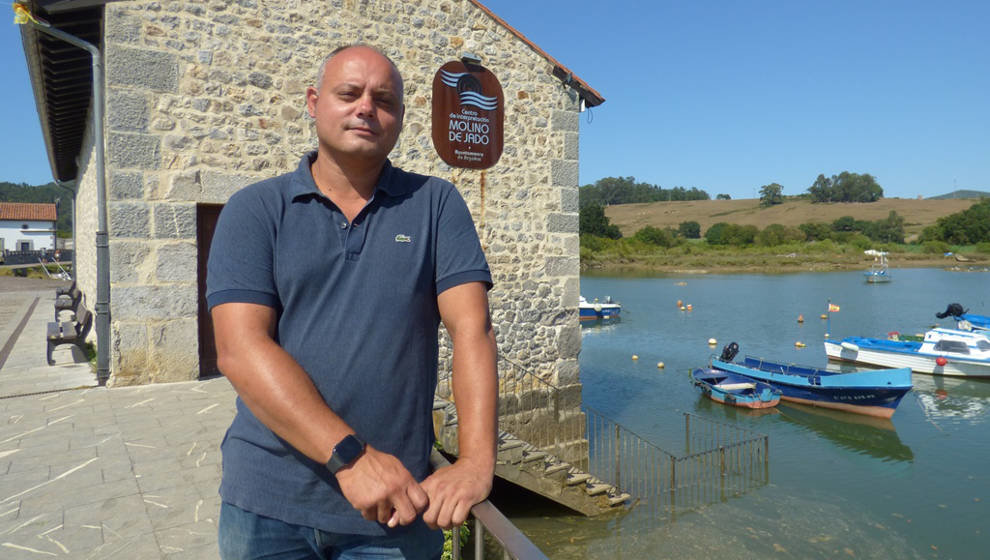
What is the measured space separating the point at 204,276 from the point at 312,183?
16.4ft

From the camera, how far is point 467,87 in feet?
23.1

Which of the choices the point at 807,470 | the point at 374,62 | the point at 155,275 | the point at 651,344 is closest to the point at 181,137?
the point at 155,275

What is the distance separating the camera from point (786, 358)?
63.9 feet

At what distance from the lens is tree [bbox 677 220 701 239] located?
72.6 metres

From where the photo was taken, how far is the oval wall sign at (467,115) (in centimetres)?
695

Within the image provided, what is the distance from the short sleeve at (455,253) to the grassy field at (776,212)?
68948mm

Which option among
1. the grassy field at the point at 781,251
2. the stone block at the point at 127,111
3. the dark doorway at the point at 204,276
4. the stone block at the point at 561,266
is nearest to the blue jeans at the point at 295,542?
the dark doorway at the point at 204,276

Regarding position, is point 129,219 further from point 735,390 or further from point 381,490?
point 735,390

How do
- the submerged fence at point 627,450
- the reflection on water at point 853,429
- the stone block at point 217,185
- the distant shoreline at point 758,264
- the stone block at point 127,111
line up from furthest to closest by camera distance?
the distant shoreline at point 758,264
the reflection on water at point 853,429
the submerged fence at point 627,450
the stone block at point 217,185
the stone block at point 127,111

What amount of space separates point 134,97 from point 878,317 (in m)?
29.6

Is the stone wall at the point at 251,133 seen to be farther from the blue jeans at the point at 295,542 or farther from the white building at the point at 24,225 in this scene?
the white building at the point at 24,225

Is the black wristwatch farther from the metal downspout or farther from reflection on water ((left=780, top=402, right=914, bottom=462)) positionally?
reflection on water ((left=780, top=402, right=914, bottom=462))

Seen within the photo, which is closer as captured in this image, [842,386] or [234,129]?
[234,129]

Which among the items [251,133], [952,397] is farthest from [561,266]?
[952,397]
